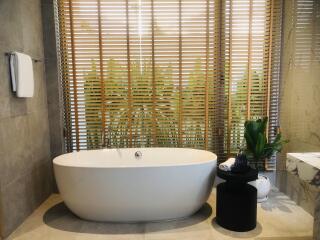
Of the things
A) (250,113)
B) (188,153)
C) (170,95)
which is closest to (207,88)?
(170,95)

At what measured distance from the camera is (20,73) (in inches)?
84.1

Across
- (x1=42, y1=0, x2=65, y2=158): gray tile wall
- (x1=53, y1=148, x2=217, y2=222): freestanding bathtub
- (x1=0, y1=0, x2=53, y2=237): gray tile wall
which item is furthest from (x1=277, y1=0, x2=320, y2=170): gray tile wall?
→ (x1=0, y1=0, x2=53, y2=237): gray tile wall

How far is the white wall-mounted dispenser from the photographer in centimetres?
211

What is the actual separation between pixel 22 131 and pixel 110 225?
1.23 meters

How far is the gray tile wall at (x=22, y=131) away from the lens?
6.68 ft

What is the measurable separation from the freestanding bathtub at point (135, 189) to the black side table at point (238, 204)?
202 millimetres

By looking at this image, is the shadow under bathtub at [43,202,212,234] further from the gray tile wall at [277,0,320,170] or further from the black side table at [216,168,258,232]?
the gray tile wall at [277,0,320,170]

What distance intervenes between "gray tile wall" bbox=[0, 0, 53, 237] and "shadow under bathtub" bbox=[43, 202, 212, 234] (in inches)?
12.7

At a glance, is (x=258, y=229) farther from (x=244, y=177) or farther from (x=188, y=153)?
(x=188, y=153)

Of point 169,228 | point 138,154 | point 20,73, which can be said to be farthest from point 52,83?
point 169,228

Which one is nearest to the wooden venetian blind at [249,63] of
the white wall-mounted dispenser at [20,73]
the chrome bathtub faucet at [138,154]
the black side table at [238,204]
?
the black side table at [238,204]

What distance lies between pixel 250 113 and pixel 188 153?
36.2 inches

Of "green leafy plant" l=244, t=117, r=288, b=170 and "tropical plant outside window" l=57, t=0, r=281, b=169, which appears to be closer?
"green leafy plant" l=244, t=117, r=288, b=170

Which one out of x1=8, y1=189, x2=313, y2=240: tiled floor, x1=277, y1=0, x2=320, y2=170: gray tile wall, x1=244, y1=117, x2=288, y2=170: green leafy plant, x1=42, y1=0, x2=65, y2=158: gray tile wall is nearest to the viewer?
x1=8, y1=189, x2=313, y2=240: tiled floor
